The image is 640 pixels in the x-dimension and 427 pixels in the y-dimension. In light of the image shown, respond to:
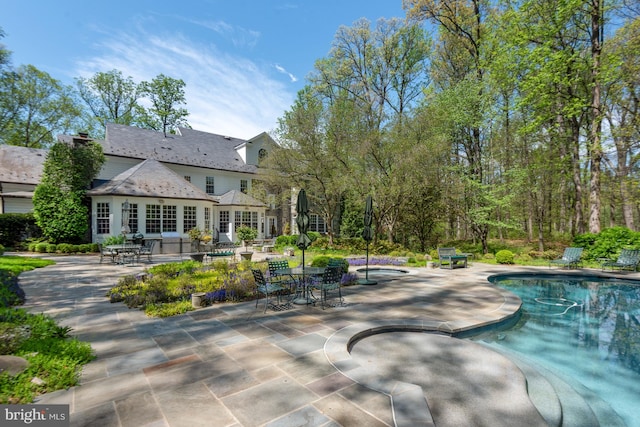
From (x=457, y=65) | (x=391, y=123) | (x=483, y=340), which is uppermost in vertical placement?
(x=457, y=65)

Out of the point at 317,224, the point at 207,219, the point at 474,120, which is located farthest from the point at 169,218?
the point at 474,120

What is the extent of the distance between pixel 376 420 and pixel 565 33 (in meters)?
23.7

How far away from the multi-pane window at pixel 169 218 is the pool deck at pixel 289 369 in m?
13.5

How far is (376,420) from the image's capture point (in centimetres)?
272

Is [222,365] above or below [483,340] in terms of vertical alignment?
above

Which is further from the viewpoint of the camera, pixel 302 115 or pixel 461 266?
pixel 302 115

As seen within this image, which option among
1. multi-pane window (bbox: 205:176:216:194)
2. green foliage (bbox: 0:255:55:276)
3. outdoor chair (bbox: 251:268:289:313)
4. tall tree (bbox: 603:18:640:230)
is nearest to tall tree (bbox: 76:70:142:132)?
multi-pane window (bbox: 205:176:216:194)

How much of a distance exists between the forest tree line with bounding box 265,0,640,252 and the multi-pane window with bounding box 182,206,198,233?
6.47 meters

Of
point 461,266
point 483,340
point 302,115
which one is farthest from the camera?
point 302,115

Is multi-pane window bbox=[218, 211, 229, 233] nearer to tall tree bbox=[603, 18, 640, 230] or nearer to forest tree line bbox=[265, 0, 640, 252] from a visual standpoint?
forest tree line bbox=[265, 0, 640, 252]

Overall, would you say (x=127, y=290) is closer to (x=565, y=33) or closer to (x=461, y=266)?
(x=461, y=266)

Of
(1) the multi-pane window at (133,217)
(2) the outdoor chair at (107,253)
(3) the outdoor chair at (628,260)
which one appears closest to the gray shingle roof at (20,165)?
(1) the multi-pane window at (133,217)

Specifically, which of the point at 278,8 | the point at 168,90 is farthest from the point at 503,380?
the point at 168,90

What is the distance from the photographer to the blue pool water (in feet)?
14.0
